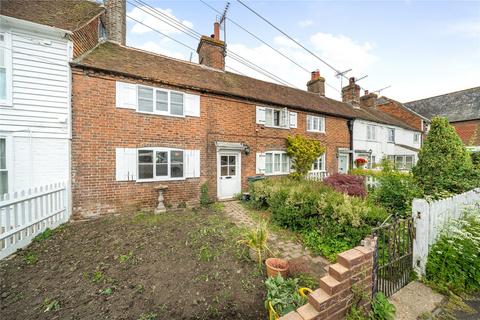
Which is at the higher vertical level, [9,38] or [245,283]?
[9,38]

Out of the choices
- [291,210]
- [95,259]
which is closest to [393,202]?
[291,210]

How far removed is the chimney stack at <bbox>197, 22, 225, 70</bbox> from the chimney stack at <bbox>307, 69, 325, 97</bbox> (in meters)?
9.33

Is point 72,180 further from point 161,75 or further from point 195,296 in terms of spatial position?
point 195,296

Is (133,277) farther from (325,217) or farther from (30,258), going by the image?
(325,217)

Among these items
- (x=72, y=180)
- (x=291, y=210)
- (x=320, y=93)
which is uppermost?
(x=320, y=93)

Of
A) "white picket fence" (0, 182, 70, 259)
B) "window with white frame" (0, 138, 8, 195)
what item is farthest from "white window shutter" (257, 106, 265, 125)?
"window with white frame" (0, 138, 8, 195)

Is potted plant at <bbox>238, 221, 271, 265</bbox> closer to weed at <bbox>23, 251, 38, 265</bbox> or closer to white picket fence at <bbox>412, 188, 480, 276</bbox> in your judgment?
white picket fence at <bbox>412, 188, 480, 276</bbox>

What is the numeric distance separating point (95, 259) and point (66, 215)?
3484 millimetres

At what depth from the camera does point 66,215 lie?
639 cm

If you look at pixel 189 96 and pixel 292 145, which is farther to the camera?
pixel 292 145

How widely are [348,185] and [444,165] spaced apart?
285 cm

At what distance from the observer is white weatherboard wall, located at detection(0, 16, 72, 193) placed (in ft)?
19.5

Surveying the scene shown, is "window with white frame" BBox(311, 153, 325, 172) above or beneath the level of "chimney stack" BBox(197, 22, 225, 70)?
beneath

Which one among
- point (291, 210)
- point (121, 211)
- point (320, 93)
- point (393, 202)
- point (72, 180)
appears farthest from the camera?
point (320, 93)
